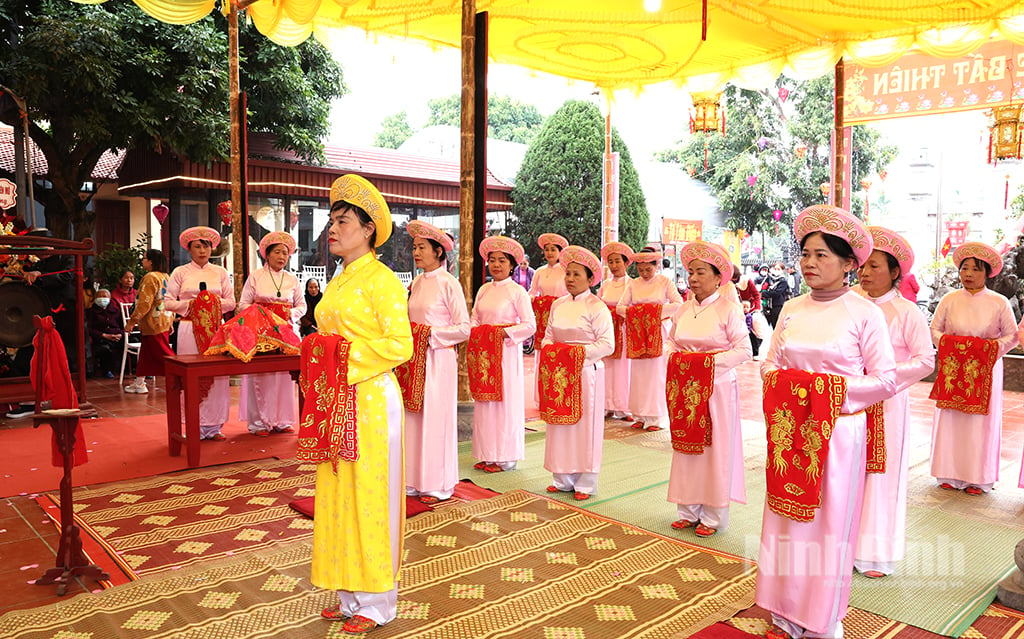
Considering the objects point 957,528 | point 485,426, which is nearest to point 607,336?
point 485,426

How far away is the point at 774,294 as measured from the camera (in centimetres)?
1346

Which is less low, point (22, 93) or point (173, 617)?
point (22, 93)

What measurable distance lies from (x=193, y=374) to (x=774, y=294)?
→ 34.5 feet

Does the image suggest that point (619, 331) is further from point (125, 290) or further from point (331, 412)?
point (125, 290)

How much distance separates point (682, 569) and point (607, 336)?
168 cm

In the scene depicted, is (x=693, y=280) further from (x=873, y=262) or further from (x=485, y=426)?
(x=485, y=426)

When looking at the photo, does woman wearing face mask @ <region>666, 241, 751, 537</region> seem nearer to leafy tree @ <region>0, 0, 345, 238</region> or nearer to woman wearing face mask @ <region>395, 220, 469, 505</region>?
woman wearing face mask @ <region>395, 220, 469, 505</region>

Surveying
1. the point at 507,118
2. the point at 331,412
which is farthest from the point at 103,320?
the point at 507,118

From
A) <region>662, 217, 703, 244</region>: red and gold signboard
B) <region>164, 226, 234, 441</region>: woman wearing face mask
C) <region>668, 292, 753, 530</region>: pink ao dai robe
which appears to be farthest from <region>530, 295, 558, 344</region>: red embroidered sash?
<region>662, 217, 703, 244</region>: red and gold signboard

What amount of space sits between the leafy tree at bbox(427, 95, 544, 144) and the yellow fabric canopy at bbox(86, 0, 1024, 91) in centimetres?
2111

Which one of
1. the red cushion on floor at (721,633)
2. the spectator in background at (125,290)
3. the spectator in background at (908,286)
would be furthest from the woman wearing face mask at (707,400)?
the spectator in background at (125,290)

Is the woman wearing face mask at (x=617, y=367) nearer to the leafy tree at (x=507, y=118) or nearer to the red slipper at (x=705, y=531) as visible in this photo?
the red slipper at (x=705, y=531)

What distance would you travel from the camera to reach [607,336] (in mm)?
5027

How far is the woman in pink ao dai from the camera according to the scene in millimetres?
4875
